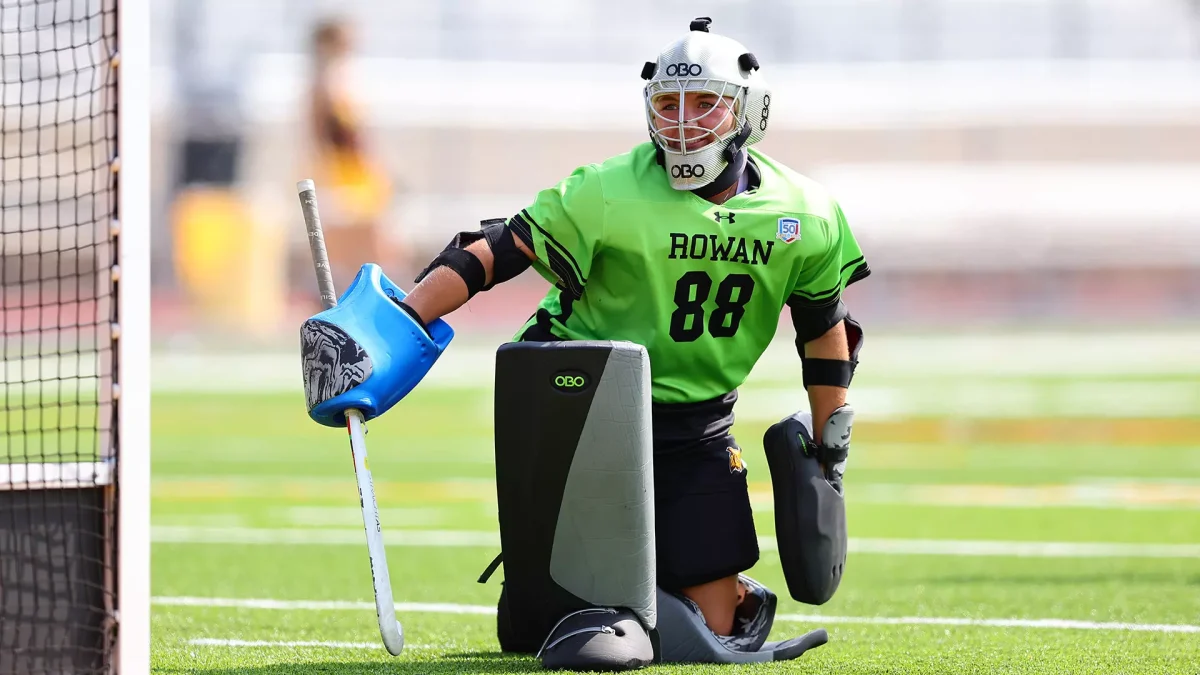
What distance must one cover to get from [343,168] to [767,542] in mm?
32387

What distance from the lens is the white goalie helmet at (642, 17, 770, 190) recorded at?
13.3ft

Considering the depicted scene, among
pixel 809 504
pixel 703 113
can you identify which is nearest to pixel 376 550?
pixel 809 504

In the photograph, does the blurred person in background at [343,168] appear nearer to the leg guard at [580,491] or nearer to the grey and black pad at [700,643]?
the grey and black pad at [700,643]

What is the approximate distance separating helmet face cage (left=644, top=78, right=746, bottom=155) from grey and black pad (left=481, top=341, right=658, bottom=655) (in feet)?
1.86

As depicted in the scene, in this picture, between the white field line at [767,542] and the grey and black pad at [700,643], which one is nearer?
the grey and black pad at [700,643]

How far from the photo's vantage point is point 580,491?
3857mm

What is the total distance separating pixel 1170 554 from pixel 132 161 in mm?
5448

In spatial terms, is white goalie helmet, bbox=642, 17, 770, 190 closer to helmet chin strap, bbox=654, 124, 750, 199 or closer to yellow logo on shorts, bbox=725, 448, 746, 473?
helmet chin strap, bbox=654, 124, 750, 199

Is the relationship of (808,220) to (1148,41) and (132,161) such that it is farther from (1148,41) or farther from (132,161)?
(1148,41)

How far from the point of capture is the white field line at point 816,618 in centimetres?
487

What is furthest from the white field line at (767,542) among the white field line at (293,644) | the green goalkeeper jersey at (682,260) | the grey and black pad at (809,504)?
the green goalkeeper jersey at (682,260)

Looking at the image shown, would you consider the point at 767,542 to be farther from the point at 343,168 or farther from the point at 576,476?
the point at 343,168

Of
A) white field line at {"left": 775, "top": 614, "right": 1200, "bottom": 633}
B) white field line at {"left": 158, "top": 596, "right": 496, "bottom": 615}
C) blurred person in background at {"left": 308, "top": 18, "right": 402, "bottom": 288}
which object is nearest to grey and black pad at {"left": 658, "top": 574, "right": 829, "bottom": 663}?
white field line at {"left": 775, "top": 614, "right": 1200, "bottom": 633}

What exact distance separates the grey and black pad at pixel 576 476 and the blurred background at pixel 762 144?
3263cm
